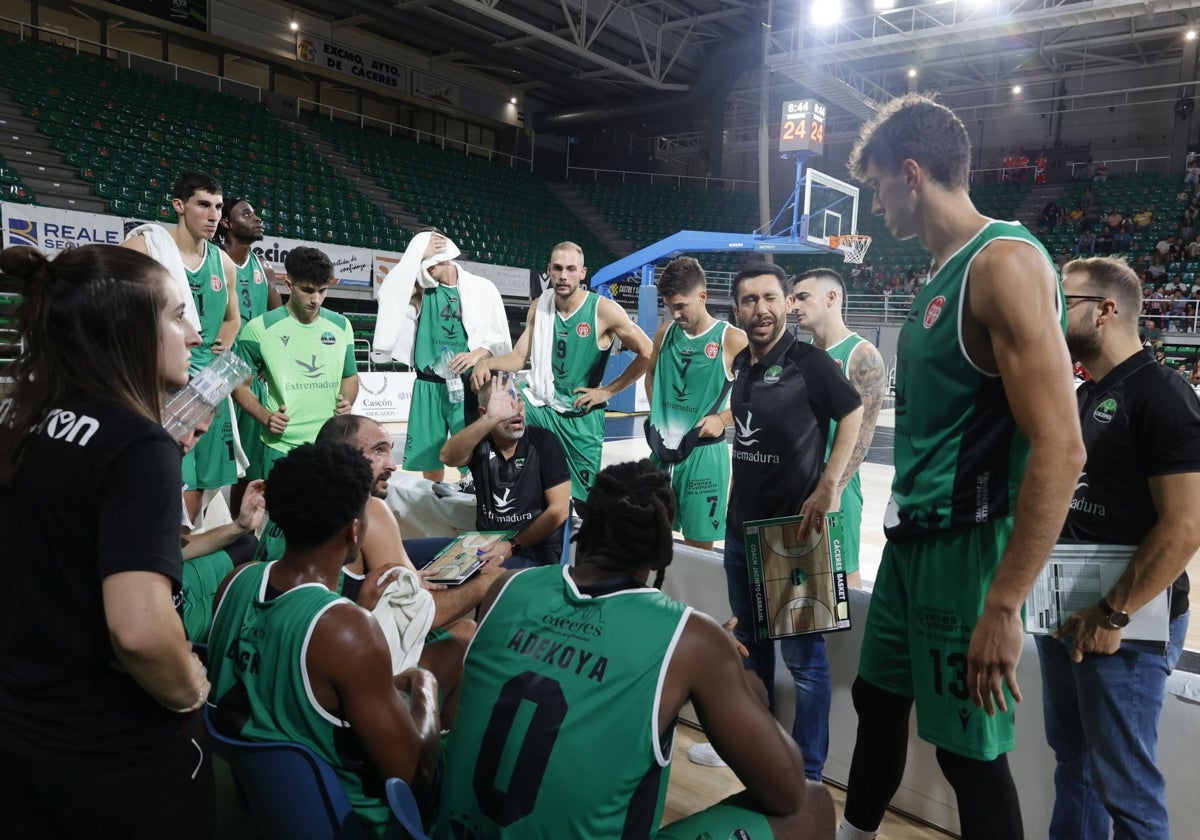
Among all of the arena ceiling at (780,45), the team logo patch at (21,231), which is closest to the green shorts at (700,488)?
the team logo patch at (21,231)

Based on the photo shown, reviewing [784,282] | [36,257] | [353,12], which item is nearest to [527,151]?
[353,12]

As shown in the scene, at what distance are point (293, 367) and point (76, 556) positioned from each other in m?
3.17

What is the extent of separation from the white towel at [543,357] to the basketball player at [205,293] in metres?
1.59

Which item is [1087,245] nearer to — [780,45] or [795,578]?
[780,45]

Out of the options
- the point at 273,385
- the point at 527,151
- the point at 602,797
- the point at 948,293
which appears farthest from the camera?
the point at 527,151

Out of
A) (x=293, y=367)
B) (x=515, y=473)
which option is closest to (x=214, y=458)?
(x=293, y=367)

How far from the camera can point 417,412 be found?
4.89m

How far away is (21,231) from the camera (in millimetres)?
10500

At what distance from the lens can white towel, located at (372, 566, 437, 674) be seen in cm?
211

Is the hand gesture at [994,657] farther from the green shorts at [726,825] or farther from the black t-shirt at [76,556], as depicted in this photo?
the black t-shirt at [76,556]

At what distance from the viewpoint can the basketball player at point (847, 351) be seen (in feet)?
11.6

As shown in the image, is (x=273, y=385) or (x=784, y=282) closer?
(x=784, y=282)

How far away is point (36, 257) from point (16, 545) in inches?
17.7

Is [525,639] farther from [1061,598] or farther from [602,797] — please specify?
[1061,598]
